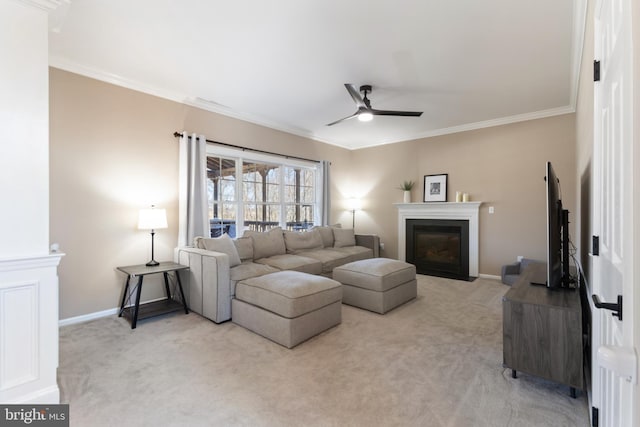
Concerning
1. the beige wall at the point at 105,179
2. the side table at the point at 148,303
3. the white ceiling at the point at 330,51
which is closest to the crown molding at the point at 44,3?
the white ceiling at the point at 330,51

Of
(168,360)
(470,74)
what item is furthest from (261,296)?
(470,74)

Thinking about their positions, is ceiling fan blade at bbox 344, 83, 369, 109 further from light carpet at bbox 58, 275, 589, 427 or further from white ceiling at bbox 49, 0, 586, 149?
light carpet at bbox 58, 275, 589, 427

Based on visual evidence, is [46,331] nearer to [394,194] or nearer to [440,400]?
[440,400]

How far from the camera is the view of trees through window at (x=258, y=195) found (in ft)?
14.6

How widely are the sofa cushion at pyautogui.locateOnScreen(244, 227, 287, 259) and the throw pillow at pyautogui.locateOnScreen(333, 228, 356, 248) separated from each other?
46.5 inches

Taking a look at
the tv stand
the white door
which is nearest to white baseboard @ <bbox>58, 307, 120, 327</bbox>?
the tv stand

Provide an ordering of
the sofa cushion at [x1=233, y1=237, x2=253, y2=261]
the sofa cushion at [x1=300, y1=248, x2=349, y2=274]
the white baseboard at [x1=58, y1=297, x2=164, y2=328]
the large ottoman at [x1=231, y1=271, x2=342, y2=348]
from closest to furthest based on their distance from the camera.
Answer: the large ottoman at [x1=231, y1=271, x2=342, y2=348] → the white baseboard at [x1=58, y1=297, x2=164, y2=328] → the sofa cushion at [x1=233, y1=237, x2=253, y2=261] → the sofa cushion at [x1=300, y1=248, x2=349, y2=274]

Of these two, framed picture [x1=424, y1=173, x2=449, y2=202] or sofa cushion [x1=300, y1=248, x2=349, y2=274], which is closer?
sofa cushion [x1=300, y1=248, x2=349, y2=274]

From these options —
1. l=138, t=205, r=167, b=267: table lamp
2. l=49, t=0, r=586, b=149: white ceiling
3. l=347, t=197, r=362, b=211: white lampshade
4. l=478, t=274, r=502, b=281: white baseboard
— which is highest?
l=49, t=0, r=586, b=149: white ceiling

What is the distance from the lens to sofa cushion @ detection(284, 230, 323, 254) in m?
4.70

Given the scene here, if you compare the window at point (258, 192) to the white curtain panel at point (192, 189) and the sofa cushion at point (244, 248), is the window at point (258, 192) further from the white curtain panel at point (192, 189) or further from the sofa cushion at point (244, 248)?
the sofa cushion at point (244, 248)

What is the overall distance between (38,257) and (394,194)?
5529 millimetres

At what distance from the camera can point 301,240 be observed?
15.9 ft

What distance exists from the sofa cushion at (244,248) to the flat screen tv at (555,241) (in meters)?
3.28
